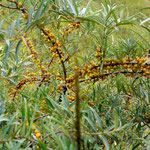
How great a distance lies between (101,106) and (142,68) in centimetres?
18

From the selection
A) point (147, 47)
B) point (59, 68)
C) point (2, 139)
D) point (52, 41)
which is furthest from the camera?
point (59, 68)

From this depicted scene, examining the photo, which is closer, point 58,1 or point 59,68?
point 58,1

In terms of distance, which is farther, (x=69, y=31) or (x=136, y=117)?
(x=69, y=31)

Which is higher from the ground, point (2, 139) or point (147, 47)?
point (147, 47)

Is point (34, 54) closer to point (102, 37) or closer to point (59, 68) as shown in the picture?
point (59, 68)

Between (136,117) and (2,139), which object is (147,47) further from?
(2,139)

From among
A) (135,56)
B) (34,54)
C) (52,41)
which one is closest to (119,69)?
(135,56)

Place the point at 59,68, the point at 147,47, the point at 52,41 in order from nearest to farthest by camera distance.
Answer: the point at 147,47 < the point at 52,41 < the point at 59,68

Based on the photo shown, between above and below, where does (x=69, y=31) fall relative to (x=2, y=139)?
above

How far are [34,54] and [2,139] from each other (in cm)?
51

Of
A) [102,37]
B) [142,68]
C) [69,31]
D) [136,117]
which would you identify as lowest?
[136,117]

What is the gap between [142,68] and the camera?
545 millimetres

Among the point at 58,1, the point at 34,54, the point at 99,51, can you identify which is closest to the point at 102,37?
the point at 99,51

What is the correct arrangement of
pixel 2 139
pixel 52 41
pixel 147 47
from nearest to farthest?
1. pixel 2 139
2. pixel 147 47
3. pixel 52 41
